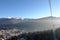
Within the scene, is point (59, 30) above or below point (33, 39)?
above

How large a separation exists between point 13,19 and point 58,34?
6574 centimetres

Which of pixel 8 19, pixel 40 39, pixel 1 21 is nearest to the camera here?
pixel 40 39

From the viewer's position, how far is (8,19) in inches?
2940

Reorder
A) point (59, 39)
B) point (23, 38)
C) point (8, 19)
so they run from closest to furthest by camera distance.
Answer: point (59, 39), point (23, 38), point (8, 19)

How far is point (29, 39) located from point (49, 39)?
2266mm

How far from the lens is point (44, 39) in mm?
12703

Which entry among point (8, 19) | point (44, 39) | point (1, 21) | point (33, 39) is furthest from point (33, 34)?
point (8, 19)

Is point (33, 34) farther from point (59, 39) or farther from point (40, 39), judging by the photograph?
point (59, 39)

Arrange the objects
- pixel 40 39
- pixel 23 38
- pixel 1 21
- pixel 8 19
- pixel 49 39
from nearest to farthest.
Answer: pixel 49 39 < pixel 40 39 < pixel 23 38 < pixel 1 21 < pixel 8 19

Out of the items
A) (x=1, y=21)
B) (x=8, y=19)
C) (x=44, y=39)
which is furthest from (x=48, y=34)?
(x=8, y=19)

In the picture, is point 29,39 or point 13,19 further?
point 13,19

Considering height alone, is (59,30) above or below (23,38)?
above

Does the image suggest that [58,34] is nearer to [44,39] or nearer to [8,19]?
[44,39]

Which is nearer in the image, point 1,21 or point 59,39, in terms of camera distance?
point 59,39
